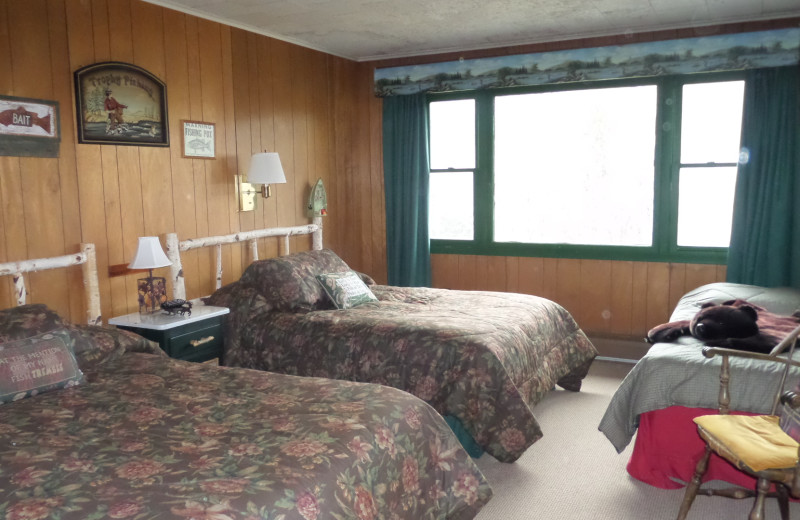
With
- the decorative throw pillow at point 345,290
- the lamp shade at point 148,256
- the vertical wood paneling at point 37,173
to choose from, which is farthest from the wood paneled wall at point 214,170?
the decorative throw pillow at point 345,290

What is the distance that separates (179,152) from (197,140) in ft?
0.56

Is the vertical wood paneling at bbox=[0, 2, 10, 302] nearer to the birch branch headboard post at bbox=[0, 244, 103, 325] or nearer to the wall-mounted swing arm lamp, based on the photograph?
the birch branch headboard post at bbox=[0, 244, 103, 325]

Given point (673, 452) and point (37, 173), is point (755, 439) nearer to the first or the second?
point (673, 452)

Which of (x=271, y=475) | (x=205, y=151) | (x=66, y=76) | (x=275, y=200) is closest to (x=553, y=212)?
(x=275, y=200)

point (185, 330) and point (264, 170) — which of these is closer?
point (185, 330)

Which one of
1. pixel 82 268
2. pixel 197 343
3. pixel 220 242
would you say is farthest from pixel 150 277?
pixel 220 242

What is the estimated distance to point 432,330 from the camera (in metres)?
3.36

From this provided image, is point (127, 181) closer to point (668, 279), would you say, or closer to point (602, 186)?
point (602, 186)

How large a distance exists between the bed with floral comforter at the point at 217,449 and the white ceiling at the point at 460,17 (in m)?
2.43

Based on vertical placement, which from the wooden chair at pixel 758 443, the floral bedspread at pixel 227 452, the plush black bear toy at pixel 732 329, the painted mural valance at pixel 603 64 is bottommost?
the wooden chair at pixel 758 443

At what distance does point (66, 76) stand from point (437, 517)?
9.40ft

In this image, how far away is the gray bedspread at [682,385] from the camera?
8.68ft

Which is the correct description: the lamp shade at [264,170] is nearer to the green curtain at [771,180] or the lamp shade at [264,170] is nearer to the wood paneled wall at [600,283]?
the wood paneled wall at [600,283]

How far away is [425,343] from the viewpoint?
10.8ft
